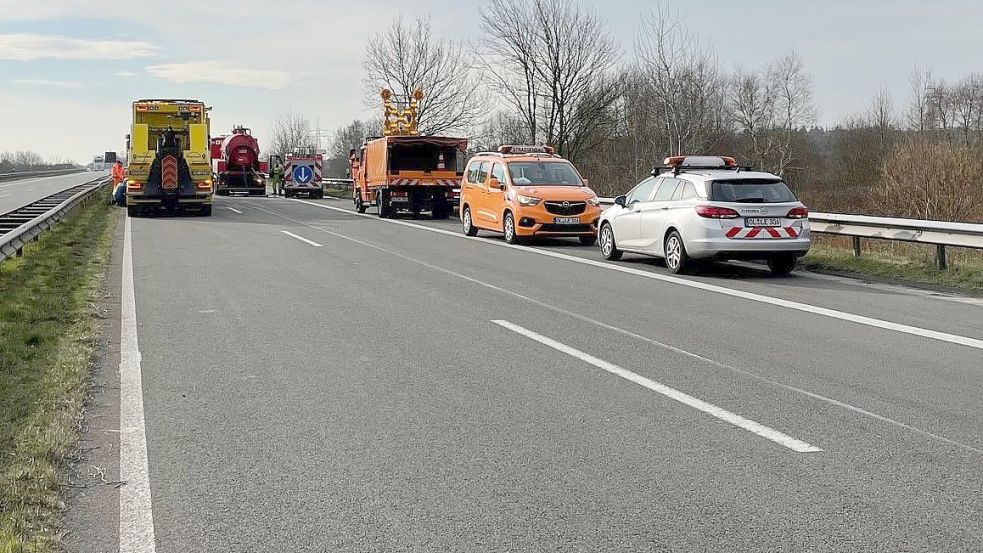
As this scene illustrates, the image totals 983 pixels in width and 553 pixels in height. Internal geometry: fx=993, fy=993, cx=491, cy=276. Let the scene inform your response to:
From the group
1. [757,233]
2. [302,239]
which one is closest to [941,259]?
[757,233]

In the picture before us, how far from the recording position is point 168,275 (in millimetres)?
14266

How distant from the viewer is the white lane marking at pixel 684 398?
5520mm

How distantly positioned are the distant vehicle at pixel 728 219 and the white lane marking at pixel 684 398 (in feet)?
17.7

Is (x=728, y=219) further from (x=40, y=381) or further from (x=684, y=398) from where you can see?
(x=40, y=381)

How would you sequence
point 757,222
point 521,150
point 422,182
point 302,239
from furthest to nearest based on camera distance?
point 422,182 < point 521,150 < point 302,239 < point 757,222

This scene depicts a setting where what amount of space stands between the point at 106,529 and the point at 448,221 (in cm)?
2500

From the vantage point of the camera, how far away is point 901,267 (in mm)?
14031

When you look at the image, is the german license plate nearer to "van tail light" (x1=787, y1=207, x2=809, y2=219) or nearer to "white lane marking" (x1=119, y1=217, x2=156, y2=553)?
"van tail light" (x1=787, y1=207, x2=809, y2=219)

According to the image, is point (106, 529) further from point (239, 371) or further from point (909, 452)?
point (909, 452)

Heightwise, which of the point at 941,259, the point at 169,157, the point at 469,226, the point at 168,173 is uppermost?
the point at 169,157

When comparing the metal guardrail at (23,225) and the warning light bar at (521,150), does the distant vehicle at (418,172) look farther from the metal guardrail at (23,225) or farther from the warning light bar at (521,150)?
the metal guardrail at (23,225)

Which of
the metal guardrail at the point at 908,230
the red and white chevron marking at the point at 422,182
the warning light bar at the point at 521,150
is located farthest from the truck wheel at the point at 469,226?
the metal guardrail at the point at 908,230

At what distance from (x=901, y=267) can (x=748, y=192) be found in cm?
241

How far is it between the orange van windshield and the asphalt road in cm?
852
